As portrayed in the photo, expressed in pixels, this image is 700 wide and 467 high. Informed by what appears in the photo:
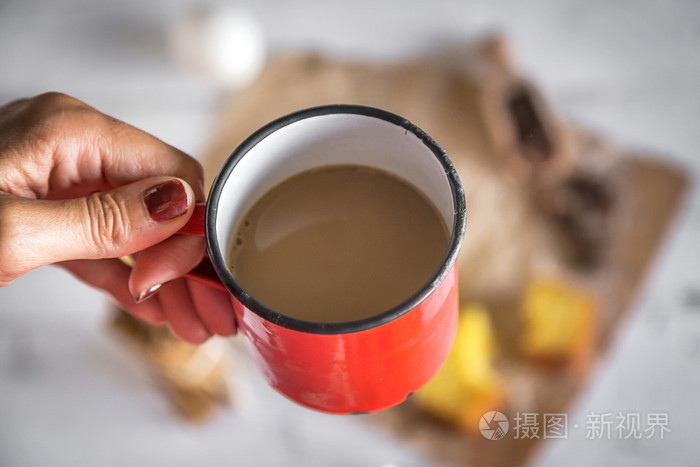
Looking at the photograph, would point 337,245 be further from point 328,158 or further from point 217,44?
point 217,44

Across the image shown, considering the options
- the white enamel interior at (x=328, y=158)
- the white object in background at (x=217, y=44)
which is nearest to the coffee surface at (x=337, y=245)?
the white enamel interior at (x=328, y=158)

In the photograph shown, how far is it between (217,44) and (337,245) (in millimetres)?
846

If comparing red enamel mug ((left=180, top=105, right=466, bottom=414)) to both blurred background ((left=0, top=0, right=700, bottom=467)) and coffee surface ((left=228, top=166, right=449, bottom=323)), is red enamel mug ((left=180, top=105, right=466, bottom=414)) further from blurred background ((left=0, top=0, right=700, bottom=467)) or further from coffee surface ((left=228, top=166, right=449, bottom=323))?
blurred background ((left=0, top=0, right=700, bottom=467))

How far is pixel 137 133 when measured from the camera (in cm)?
64

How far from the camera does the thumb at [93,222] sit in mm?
555

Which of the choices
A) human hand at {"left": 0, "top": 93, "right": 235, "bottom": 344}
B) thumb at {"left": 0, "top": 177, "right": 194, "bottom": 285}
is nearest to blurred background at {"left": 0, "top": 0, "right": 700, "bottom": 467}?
human hand at {"left": 0, "top": 93, "right": 235, "bottom": 344}

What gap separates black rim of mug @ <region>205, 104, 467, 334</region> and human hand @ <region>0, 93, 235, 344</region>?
59 millimetres

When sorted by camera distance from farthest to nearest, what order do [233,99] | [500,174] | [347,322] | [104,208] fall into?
[233,99] → [500,174] → [104,208] → [347,322]

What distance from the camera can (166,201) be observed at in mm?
551

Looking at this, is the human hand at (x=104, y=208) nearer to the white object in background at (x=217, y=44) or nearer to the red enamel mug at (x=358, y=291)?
the red enamel mug at (x=358, y=291)

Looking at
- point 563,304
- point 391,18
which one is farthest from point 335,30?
point 563,304

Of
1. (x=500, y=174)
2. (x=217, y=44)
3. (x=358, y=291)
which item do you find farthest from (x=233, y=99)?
(x=358, y=291)

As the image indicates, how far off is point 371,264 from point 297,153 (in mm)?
123

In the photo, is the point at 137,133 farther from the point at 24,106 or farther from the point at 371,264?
the point at 371,264
